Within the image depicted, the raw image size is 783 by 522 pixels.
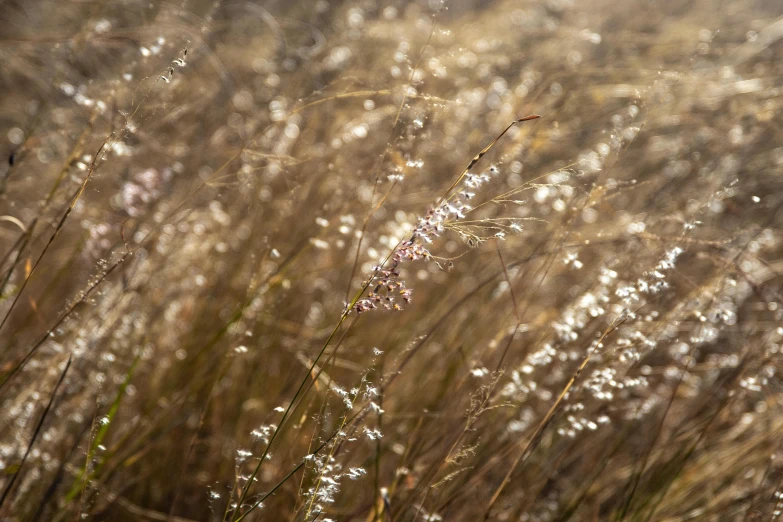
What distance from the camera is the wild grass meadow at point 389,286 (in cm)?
135

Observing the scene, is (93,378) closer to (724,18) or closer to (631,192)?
(631,192)

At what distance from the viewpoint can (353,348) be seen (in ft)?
7.00

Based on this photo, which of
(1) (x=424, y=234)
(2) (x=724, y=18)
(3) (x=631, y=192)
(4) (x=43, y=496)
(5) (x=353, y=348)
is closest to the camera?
(1) (x=424, y=234)

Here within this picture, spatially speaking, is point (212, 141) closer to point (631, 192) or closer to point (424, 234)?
point (424, 234)

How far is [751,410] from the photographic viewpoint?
2137mm

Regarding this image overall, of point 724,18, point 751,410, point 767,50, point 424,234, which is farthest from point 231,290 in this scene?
point 724,18

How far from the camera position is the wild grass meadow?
1.35 metres

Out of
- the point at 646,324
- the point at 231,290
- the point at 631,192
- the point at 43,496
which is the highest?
the point at 631,192

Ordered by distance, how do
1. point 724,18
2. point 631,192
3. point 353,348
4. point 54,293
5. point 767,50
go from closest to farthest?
point 353,348
point 54,293
point 631,192
point 767,50
point 724,18

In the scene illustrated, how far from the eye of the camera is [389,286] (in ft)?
3.22

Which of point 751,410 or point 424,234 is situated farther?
point 751,410

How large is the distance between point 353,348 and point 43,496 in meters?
0.99

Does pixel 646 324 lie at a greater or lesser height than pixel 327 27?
lesser

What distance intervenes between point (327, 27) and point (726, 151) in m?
1.87
